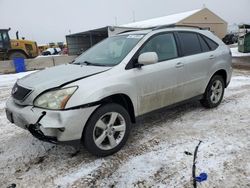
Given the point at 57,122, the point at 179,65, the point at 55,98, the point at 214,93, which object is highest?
the point at 179,65

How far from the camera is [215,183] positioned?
283cm

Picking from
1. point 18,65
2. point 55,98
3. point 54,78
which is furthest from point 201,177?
point 18,65

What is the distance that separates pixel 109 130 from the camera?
3.47 m

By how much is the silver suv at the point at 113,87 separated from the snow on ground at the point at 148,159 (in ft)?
1.16

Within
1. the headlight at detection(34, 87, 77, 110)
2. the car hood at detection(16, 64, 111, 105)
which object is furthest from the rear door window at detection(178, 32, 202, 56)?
the headlight at detection(34, 87, 77, 110)

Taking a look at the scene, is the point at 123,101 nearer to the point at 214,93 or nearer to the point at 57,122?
the point at 57,122

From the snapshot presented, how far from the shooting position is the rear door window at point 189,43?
4.61 metres

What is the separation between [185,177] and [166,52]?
84.1 inches

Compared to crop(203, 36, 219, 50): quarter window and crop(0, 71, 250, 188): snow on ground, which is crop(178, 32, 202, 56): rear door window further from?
crop(0, 71, 250, 188): snow on ground

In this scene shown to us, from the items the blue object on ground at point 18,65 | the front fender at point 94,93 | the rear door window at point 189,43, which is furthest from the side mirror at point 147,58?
the blue object on ground at point 18,65

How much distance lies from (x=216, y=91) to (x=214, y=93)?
3.5 inches

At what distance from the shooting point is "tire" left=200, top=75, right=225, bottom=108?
515 centimetres

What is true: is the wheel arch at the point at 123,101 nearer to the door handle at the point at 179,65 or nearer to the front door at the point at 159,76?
the front door at the point at 159,76

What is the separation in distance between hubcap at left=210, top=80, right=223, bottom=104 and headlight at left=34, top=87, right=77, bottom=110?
126 inches
